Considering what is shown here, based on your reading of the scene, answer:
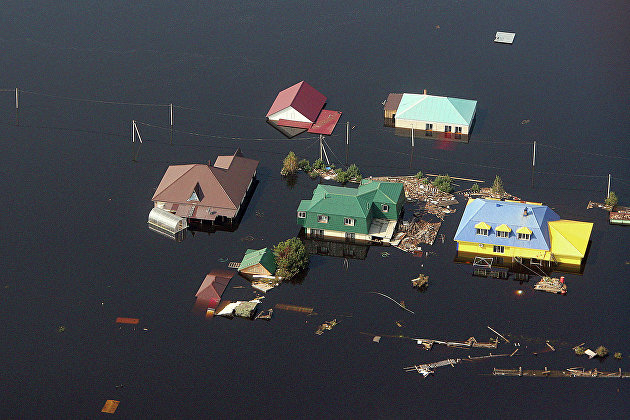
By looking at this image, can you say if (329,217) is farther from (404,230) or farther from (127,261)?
(127,261)

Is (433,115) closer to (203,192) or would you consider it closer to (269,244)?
(269,244)

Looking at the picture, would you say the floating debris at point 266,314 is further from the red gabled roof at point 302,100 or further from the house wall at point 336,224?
the red gabled roof at point 302,100

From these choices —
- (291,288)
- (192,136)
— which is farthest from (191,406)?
(192,136)

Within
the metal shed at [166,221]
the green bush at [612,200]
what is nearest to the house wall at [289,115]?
the metal shed at [166,221]

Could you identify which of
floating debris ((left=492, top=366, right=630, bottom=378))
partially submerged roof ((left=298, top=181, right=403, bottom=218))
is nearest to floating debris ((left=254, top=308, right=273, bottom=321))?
partially submerged roof ((left=298, top=181, right=403, bottom=218))

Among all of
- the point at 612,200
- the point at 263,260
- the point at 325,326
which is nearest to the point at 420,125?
the point at 612,200

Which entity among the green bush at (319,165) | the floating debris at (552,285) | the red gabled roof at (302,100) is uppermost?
the red gabled roof at (302,100)

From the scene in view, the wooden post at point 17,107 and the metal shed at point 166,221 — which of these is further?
the wooden post at point 17,107
